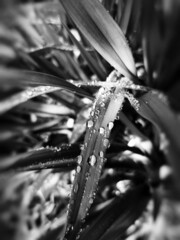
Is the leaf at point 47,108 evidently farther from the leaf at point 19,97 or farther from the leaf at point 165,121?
the leaf at point 165,121

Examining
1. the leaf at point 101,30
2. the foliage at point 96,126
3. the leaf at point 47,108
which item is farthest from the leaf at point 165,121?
the leaf at point 47,108

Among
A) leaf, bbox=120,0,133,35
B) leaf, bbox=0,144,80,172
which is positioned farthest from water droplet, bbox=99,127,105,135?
leaf, bbox=120,0,133,35

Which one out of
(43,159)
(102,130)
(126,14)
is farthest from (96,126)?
(126,14)

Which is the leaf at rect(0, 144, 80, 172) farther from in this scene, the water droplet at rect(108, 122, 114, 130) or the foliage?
the water droplet at rect(108, 122, 114, 130)

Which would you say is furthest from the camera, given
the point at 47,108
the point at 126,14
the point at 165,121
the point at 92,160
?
the point at 47,108

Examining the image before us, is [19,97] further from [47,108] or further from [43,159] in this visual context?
[47,108]

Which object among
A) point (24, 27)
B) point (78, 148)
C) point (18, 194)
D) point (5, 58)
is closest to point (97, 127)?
point (78, 148)

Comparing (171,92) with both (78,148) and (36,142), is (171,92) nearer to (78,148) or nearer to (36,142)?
(78,148)
